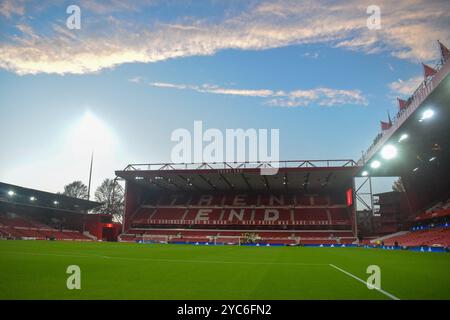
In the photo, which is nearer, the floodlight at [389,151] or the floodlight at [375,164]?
the floodlight at [389,151]

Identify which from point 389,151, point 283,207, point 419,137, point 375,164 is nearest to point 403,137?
point 419,137

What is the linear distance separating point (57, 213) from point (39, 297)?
63184 millimetres

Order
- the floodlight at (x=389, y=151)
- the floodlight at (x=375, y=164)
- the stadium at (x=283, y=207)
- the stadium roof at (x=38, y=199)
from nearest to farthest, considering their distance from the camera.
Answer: the stadium at (x=283, y=207)
the floodlight at (x=389, y=151)
the floodlight at (x=375, y=164)
the stadium roof at (x=38, y=199)

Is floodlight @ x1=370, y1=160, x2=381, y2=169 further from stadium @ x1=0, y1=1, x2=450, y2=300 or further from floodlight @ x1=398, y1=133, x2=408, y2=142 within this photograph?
floodlight @ x1=398, y1=133, x2=408, y2=142

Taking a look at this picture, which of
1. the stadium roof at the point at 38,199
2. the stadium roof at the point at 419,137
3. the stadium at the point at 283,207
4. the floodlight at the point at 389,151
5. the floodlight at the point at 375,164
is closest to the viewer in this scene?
the stadium roof at the point at 419,137

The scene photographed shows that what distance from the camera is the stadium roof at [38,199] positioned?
168ft

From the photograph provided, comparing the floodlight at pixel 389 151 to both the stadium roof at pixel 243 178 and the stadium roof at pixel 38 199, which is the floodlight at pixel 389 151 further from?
the stadium roof at pixel 38 199

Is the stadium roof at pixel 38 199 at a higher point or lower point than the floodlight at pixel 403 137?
lower

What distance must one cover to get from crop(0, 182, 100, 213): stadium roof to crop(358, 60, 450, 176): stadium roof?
2107 inches

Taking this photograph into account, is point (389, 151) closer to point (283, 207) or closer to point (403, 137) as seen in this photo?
point (403, 137)

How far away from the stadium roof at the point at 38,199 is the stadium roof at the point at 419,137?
176 feet

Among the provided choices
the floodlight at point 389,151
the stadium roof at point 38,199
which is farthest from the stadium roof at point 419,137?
the stadium roof at point 38,199

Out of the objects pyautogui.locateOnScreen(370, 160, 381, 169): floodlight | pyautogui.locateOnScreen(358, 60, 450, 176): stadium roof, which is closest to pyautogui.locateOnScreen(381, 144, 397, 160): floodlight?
pyautogui.locateOnScreen(358, 60, 450, 176): stadium roof

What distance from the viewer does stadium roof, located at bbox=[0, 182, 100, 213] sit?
51.3 metres
